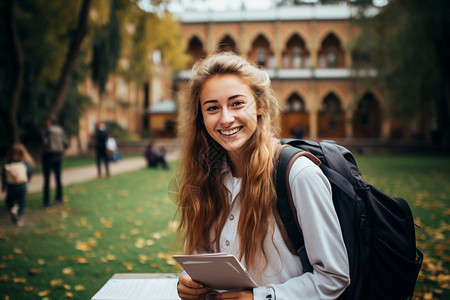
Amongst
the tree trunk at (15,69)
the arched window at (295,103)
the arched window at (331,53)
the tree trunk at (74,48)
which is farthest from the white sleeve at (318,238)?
the arched window at (331,53)

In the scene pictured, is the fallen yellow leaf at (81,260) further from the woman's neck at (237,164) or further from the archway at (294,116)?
the archway at (294,116)

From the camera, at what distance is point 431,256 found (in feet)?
13.3

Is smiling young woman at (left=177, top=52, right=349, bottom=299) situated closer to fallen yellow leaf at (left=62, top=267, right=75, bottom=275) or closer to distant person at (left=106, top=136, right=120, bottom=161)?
fallen yellow leaf at (left=62, top=267, right=75, bottom=275)

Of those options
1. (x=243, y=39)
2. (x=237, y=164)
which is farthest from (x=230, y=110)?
→ (x=243, y=39)

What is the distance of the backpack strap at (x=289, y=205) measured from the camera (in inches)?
53.8

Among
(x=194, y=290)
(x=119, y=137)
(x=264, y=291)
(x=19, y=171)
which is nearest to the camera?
(x=264, y=291)

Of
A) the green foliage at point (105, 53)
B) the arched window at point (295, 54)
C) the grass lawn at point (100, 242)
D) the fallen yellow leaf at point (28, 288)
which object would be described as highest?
the arched window at point (295, 54)

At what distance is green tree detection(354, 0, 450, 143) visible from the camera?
10.7 m

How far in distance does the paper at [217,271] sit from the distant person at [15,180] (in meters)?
5.40

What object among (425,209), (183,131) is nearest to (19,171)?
(183,131)

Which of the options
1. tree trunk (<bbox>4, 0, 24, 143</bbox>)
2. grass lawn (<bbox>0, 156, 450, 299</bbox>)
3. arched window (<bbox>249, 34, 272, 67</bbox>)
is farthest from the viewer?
arched window (<bbox>249, 34, 272, 67</bbox>)

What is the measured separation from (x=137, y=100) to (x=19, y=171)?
2724 centimetres

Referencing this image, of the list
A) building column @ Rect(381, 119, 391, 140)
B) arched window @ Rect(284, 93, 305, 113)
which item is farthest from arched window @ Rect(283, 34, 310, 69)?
building column @ Rect(381, 119, 391, 140)

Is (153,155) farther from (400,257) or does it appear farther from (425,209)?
(400,257)
